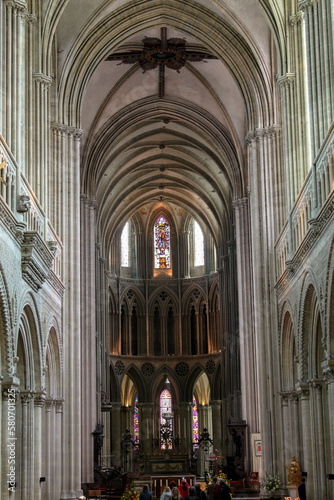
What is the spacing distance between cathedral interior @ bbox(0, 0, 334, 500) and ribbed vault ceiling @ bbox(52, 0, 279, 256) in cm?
7

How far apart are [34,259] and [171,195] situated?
3109cm

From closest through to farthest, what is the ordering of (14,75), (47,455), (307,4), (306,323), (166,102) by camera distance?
(14,75), (307,4), (306,323), (47,455), (166,102)

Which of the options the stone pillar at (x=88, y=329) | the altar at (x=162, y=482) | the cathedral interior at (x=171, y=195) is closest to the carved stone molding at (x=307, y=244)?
the cathedral interior at (x=171, y=195)

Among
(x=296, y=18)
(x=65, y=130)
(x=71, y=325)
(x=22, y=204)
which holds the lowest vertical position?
(x=71, y=325)

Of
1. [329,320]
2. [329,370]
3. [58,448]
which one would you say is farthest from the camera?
[58,448]

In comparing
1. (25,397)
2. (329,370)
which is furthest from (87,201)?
(329,370)

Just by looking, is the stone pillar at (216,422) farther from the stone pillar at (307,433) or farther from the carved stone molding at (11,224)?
the carved stone molding at (11,224)

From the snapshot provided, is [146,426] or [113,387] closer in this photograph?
[113,387]

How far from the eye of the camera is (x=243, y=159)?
34.8 metres

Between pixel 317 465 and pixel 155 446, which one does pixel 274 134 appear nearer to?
pixel 317 465

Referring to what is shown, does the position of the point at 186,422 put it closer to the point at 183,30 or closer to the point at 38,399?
the point at 183,30

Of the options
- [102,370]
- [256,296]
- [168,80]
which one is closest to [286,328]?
[256,296]

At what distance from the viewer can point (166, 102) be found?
3631 cm

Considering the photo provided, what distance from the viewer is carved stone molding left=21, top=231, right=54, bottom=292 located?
1727cm
